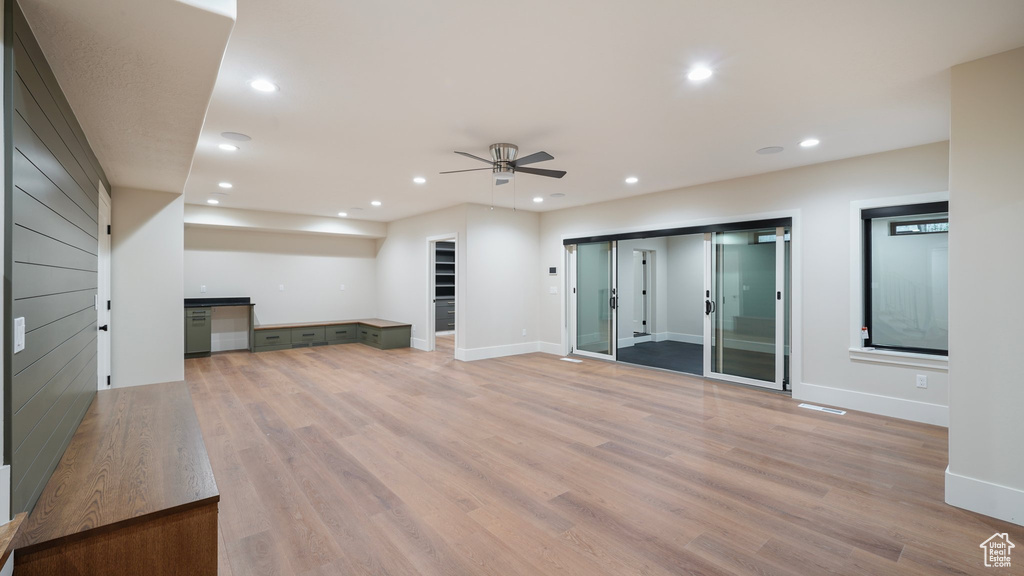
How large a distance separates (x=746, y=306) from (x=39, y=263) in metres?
5.98

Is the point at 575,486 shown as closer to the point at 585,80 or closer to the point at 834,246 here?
the point at 585,80

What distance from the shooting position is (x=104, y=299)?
3619mm

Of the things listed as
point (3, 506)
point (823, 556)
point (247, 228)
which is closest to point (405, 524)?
point (3, 506)

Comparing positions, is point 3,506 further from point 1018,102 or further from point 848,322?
point 848,322

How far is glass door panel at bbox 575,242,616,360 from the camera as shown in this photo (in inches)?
282

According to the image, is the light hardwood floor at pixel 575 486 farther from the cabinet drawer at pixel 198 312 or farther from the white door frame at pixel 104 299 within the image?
the cabinet drawer at pixel 198 312

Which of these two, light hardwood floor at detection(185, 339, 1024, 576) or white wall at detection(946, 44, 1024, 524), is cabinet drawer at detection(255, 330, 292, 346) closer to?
light hardwood floor at detection(185, 339, 1024, 576)

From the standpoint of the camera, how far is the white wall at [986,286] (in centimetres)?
242

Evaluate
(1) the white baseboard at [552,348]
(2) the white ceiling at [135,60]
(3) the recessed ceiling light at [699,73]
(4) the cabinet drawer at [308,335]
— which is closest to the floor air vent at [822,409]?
(3) the recessed ceiling light at [699,73]

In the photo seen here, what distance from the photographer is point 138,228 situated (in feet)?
12.7

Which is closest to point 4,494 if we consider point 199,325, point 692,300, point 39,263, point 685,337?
point 39,263

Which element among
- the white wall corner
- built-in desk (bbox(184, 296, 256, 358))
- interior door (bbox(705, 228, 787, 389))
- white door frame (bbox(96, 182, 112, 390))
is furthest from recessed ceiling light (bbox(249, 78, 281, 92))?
built-in desk (bbox(184, 296, 256, 358))

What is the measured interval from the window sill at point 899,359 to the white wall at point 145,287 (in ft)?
21.4

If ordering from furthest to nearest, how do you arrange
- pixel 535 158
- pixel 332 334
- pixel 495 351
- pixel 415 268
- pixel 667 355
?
1. pixel 332 334
2. pixel 415 268
3. pixel 667 355
4. pixel 495 351
5. pixel 535 158
